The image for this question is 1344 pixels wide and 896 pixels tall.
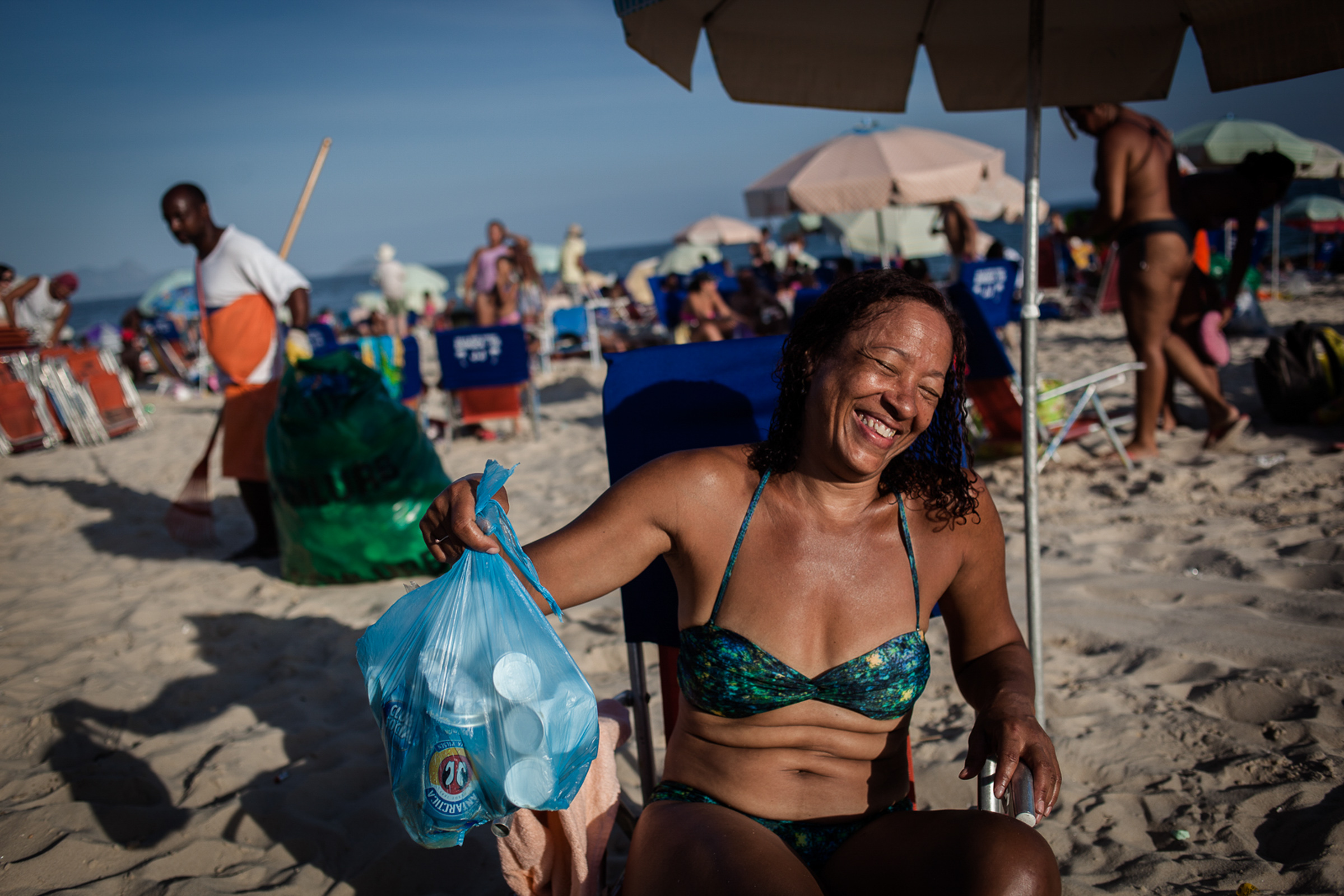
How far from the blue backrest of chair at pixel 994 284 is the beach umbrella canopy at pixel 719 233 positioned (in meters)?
10.6

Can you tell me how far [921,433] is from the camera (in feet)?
5.28

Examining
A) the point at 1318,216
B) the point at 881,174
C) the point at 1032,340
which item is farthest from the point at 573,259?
the point at 1318,216

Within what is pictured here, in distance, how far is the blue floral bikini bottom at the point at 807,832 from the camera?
1.49 metres

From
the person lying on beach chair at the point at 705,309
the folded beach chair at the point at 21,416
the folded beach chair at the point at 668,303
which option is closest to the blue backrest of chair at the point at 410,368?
the person lying on beach chair at the point at 705,309

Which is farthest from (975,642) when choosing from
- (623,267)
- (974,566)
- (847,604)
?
(623,267)

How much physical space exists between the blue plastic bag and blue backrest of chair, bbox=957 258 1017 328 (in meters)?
5.81

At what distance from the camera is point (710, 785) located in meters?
1.53

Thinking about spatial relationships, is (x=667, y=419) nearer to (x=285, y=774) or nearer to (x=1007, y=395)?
(x=285, y=774)

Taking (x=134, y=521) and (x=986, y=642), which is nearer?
(x=986, y=642)

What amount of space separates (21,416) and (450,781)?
930cm

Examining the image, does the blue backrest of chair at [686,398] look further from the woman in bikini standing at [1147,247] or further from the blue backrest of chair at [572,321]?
the blue backrest of chair at [572,321]

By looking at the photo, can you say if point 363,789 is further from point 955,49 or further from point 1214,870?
point 955,49

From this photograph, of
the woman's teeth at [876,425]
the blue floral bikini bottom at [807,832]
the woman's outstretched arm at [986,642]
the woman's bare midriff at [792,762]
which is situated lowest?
the blue floral bikini bottom at [807,832]

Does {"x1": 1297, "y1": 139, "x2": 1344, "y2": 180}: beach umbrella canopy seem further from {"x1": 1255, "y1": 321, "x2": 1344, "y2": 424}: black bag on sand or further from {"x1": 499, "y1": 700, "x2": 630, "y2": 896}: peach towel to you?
{"x1": 499, "y1": 700, "x2": 630, "y2": 896}: peach towel
